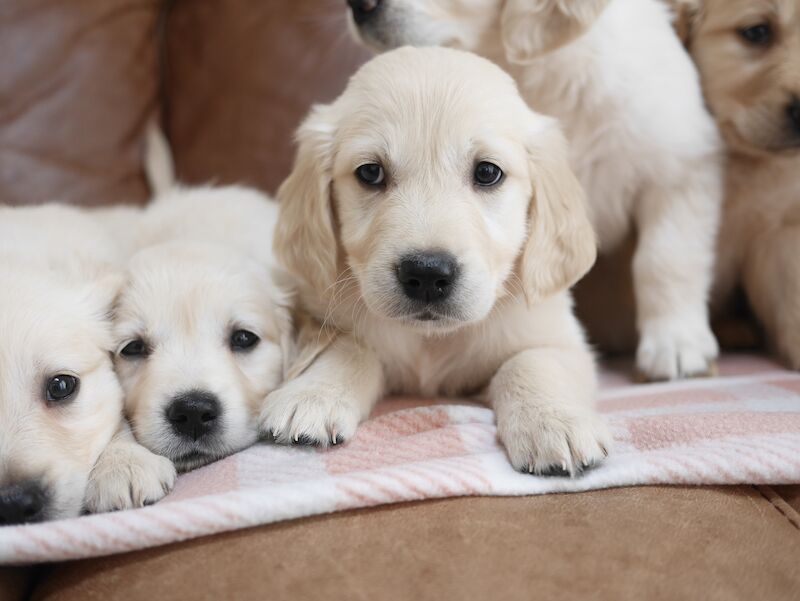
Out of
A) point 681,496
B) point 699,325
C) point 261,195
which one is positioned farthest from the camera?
point 261,195

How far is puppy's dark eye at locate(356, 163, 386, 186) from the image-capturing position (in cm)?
169

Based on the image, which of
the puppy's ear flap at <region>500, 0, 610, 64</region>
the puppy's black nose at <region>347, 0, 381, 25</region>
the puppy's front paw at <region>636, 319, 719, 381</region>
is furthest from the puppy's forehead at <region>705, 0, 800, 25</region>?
the puppy's black nose at <region>347, 0, 381, 25</region>

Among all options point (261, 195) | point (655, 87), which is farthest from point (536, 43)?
point (261, 195)

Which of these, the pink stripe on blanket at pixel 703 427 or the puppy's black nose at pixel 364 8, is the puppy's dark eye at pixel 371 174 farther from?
the pink stripe on blanket at pixel 703 427

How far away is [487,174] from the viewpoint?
1.69 m

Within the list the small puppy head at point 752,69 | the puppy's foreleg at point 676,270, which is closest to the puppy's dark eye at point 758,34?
the small puppy head at point 752,69

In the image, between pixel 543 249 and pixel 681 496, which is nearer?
pixel 681 496

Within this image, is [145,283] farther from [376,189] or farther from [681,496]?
[681,496]

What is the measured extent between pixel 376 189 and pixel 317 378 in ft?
1.34

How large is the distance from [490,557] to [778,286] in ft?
4.81

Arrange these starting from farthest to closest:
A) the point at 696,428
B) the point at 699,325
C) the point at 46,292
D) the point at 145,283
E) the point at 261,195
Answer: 1. the point at 261,195
2. the point at 699,325
3. the point at 145,283
4. the point at 46,292
5. the point at 696,428

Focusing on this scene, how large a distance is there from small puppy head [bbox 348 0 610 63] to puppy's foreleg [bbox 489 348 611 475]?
0.78 m

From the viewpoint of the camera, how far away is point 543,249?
1.76 metres

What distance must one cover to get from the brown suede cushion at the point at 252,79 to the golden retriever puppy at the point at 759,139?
1.11 m
